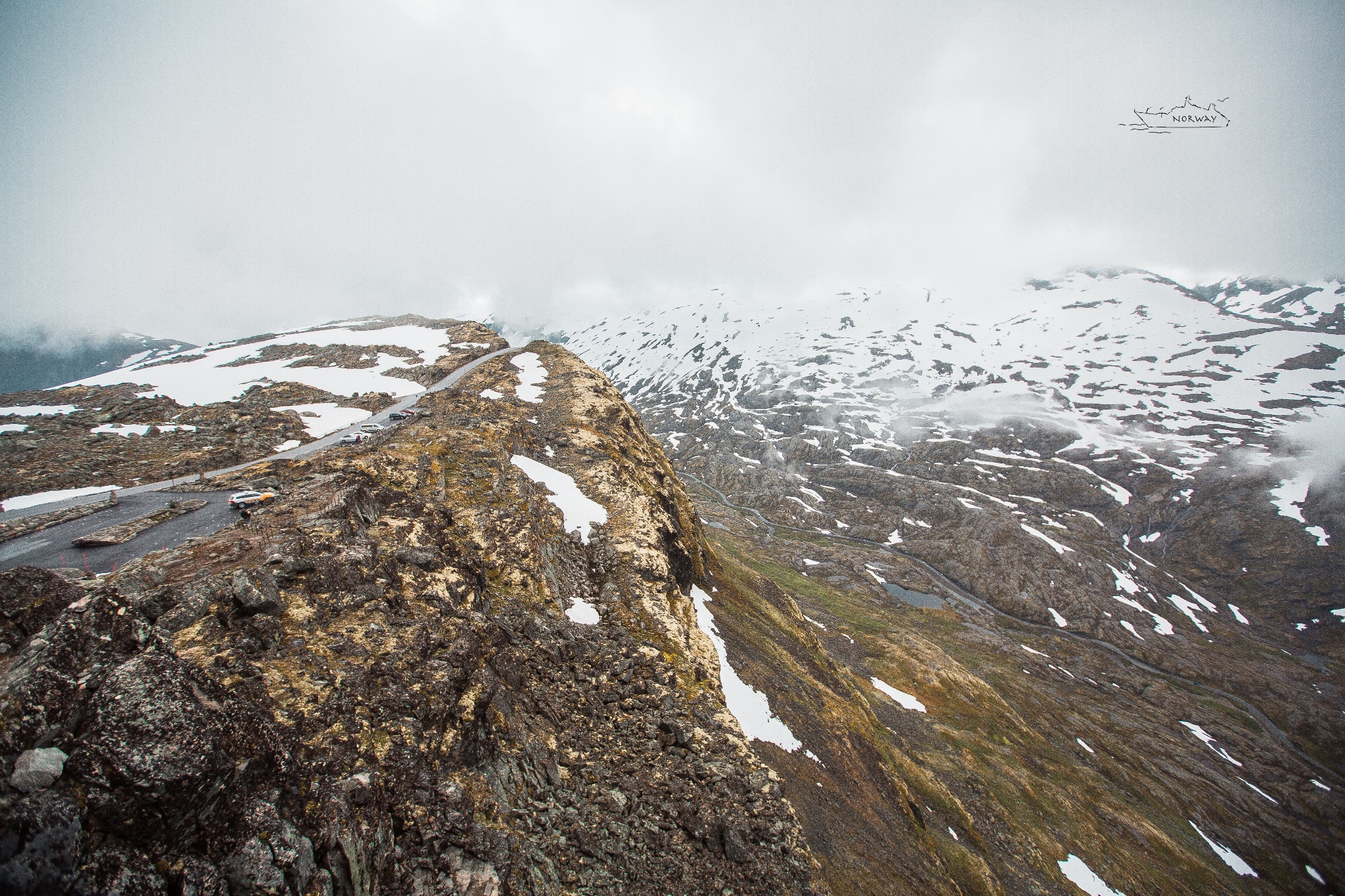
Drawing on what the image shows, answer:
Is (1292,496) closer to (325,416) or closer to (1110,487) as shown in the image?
(1110,487)

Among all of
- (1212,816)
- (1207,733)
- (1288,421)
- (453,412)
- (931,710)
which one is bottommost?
(1207,733)

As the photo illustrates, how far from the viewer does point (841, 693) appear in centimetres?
3697

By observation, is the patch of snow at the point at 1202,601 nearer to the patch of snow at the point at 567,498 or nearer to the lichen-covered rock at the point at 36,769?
the patch of snow at the point at 567,498

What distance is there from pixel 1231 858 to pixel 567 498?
10538cm

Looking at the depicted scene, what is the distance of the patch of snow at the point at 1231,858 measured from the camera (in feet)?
200

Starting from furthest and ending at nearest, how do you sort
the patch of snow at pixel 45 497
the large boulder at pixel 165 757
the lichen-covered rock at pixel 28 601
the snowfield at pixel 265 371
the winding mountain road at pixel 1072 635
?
the winding mountain road at pixel 1072 635 → the snowfield at pixel 265 371 → the patch of snow at pixel 45 497 → the lichen-covered rock at pixel 28 601 → the large boulder at pixel 165 757

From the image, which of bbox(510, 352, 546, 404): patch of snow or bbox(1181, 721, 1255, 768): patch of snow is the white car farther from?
bbox(1181, 721, 1255, 768): patch of snow

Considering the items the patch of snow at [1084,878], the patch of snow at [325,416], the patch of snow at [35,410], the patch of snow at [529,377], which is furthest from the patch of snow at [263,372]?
the patch of snow at [1084,878]

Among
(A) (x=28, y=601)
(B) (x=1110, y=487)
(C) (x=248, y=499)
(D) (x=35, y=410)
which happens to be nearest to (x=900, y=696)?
(C) (x=248, y=499)

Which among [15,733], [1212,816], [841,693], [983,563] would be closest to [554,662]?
[15,733]

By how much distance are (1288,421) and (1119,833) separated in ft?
829

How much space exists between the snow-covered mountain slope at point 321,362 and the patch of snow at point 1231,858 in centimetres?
11895

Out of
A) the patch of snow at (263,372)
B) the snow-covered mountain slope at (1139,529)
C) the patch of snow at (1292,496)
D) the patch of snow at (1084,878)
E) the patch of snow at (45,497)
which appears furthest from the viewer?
the patch of snow at (1292,496)

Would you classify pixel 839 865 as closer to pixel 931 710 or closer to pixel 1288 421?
pixel 931 710
